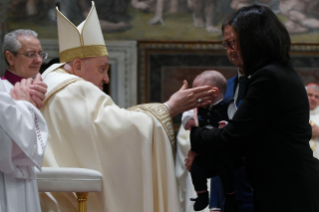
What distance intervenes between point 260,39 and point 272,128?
432 mm

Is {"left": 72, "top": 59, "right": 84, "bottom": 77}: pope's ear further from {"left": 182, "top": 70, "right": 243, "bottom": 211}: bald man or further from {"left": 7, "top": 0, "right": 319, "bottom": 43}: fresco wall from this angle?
{"left": 7, "top": 0, "right": 319, "bottom": 43}: fresco wall

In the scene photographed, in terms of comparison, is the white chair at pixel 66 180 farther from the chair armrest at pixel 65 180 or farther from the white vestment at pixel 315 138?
the white vestment at pixel 315 138

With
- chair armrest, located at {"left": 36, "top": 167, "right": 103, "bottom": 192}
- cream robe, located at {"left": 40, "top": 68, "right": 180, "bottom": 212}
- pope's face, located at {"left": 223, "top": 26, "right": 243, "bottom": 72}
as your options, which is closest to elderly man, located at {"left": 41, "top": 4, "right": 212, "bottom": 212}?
cream robe, located at {"left": 40, "top": 68, "right": 180, "bottom": 212}

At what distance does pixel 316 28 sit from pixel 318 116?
2917 millimetres

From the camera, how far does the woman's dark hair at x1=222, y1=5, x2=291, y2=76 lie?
234 cm

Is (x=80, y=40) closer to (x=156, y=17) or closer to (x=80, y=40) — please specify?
(x=80, y=40)

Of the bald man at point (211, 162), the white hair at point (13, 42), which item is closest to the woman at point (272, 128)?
the bald man at point (211, 162)

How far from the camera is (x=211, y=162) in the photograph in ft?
8.91

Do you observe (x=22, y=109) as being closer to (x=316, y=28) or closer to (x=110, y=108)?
(x=110, y=108)

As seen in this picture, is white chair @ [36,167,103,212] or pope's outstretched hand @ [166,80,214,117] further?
pope's outstretched hand @ [166,80,214,117]

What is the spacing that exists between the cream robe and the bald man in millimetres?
369

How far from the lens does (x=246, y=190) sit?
285 centimetres

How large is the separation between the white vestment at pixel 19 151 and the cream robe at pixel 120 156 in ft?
2.27

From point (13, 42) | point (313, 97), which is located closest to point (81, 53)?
point (13, 42)
